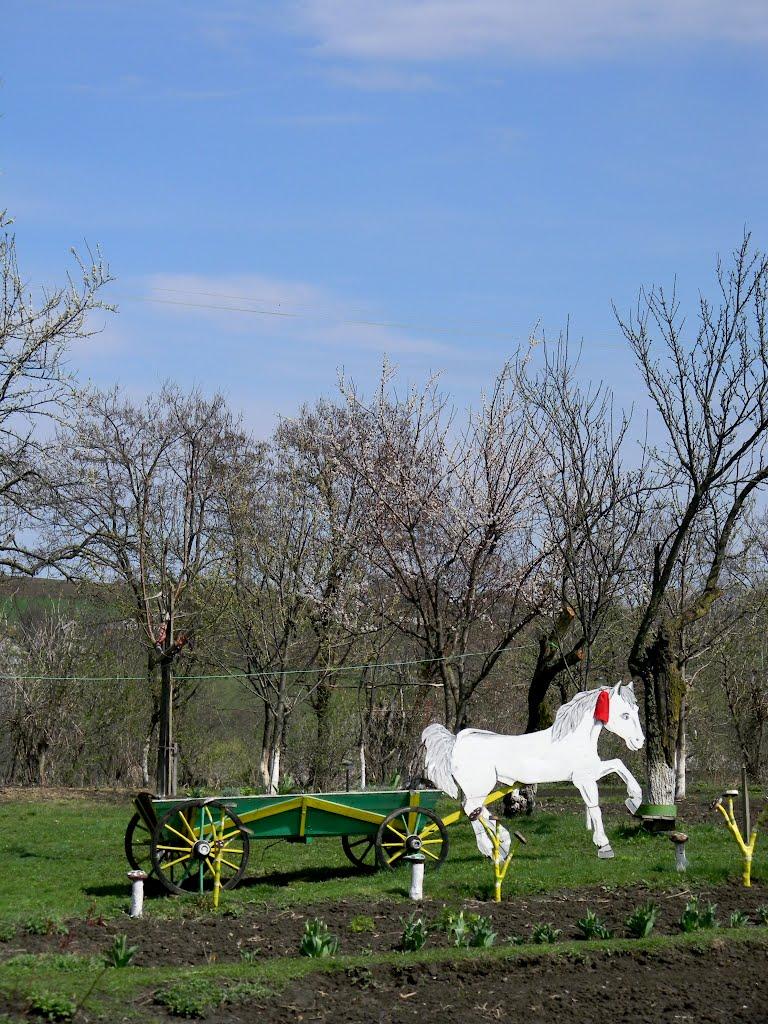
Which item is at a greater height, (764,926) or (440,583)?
(440,583)

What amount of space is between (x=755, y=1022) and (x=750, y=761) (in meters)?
23.9

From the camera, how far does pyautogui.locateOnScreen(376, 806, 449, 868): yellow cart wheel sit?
11680 mm

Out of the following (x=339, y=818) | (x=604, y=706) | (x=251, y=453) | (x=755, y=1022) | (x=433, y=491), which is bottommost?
(x=755, y=1022)

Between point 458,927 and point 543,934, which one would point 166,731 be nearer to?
point 458,927

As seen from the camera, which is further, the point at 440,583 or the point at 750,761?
the point at 750,761

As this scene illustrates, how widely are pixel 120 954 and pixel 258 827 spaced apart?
12.1ft

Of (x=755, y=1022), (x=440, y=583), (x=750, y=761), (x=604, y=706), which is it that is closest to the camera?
(x=755, y=1022)

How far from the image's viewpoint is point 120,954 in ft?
25.1

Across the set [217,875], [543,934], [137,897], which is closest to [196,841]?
[217,875]

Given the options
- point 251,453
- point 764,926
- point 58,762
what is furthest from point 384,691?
point 764,926

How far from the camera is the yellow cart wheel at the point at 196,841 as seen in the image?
10594mm

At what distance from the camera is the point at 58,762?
97.9ft

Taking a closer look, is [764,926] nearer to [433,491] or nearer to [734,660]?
[433,491]

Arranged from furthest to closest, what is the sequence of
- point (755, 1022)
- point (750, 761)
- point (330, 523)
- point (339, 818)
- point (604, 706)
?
point (750, 761) → point (330, 523) → point (604, 706) → point (339, 818) → point (755, 1022)
